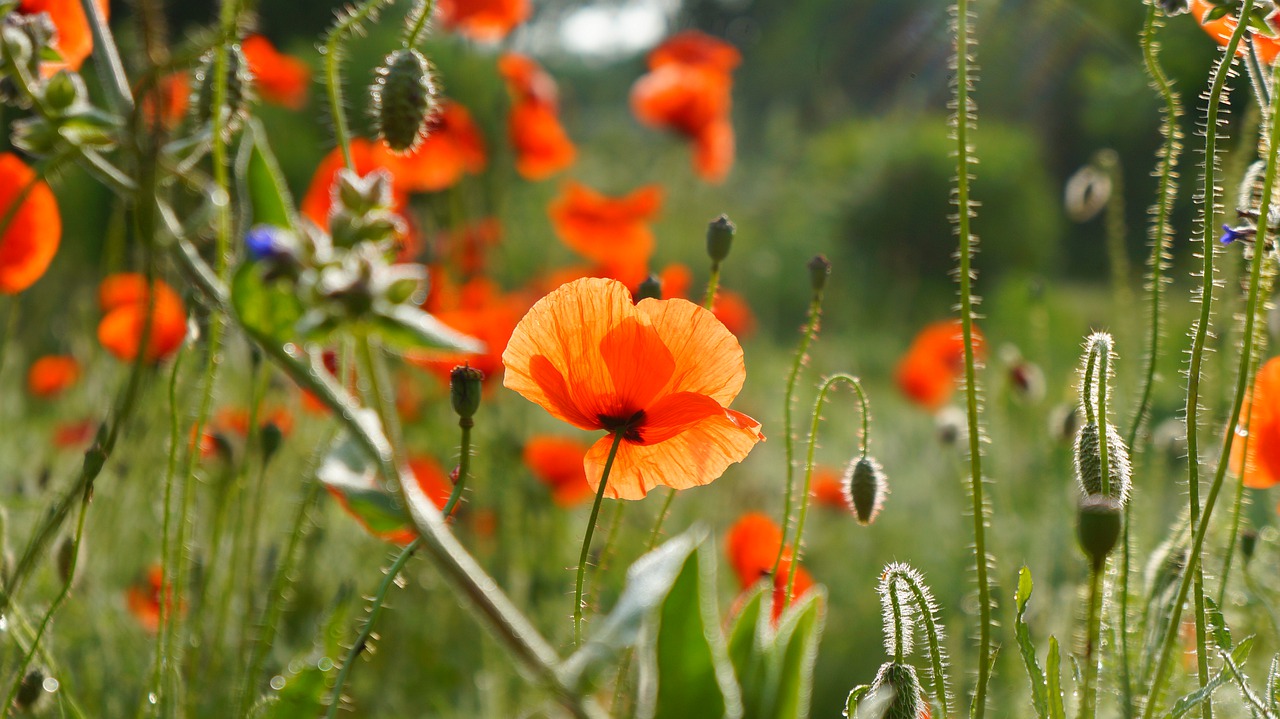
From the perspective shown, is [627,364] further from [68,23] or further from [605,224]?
[605,224]

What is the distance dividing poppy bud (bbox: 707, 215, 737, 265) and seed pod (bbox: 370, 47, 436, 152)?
1.07 feet

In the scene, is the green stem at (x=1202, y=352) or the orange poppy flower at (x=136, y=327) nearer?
the green stem at (x=1202, y=352)

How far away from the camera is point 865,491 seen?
1.03m

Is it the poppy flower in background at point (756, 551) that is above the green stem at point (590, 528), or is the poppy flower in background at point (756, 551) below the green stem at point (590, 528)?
below

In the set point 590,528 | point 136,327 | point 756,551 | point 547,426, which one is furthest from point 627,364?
point 547,426

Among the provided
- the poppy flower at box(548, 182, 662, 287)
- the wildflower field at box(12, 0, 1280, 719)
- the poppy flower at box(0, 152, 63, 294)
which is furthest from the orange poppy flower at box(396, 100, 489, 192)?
the poppy flower at box(0, 152, 63, 294)

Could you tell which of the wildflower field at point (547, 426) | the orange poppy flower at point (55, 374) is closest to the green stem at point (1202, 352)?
the wildflower field at point (547, 426)

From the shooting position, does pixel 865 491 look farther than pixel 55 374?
No

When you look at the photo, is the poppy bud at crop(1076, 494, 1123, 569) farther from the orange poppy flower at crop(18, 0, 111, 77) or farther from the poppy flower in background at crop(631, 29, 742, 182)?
the poppy flower in background at crop(631, 29, 742, 182)

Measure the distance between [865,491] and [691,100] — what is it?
2.36m

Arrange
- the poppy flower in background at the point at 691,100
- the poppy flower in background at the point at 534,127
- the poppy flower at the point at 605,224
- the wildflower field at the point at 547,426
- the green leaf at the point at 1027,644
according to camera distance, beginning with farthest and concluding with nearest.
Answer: the poppy flower in background at the point at 691,100 < the poppy flower at the point at 605,224 < the poppy flower in background at the point at 534,127 < the green leaf at the point at 1027,644 < the wildflower field at the point at 547,426

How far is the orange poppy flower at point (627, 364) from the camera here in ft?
2.69

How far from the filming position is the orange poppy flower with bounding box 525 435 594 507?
245 centimetres

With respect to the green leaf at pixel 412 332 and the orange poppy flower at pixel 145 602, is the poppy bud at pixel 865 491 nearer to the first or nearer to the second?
the green leaf at pixel 412 332
